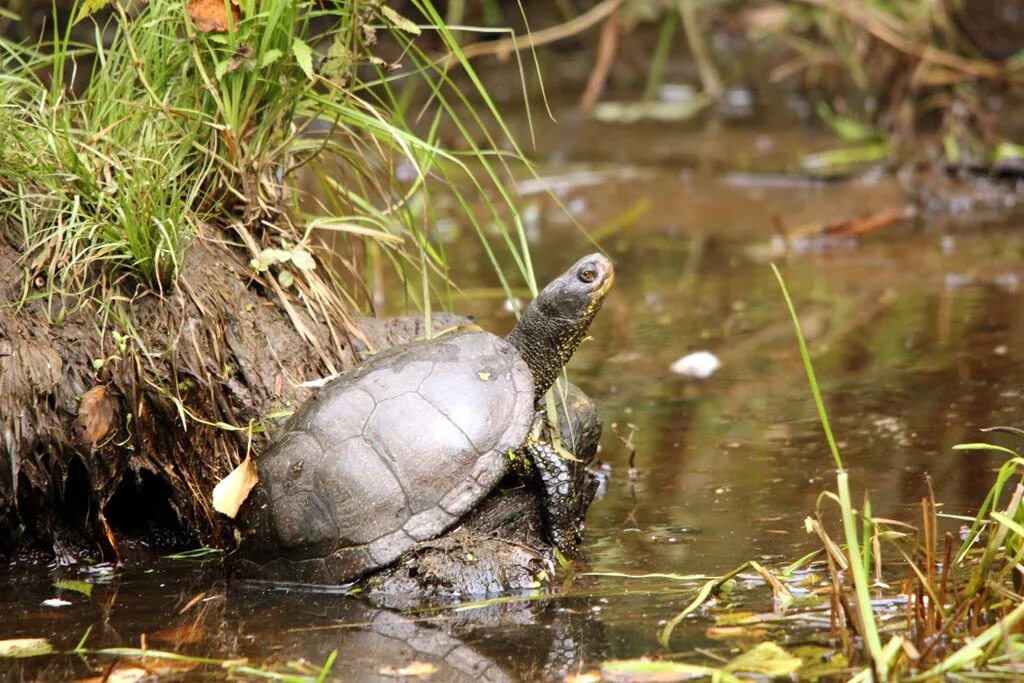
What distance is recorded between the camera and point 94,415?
354cm

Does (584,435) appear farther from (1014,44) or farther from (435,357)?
(1014,44)

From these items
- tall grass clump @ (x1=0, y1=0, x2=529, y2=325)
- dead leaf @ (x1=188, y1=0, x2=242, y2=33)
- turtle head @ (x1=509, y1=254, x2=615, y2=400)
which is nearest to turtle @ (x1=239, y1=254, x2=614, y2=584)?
turtle head @ (x1=509, y1=254, x2=615, y2=400)

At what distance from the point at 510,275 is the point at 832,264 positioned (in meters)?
1.77

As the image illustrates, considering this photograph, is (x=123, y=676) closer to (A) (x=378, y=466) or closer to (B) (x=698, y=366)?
(A) (x=378, y=466)

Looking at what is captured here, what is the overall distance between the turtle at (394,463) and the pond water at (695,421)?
0.46 ft

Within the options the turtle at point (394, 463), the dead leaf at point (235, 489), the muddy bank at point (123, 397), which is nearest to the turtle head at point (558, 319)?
the turtle at point (394, 463)

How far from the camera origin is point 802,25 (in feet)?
35.0

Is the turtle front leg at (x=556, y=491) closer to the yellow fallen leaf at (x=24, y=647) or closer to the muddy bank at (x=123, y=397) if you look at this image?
the muddy bank at (x=123, y=397)

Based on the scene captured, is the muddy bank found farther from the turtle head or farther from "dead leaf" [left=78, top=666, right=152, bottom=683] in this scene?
"dead leaf" [left=78, top=666, right=152, bottom=683]

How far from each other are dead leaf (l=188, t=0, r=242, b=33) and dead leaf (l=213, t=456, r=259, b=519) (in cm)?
130

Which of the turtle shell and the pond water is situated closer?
the pond water

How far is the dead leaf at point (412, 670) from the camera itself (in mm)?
2756

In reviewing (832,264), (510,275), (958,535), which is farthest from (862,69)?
(958,535)

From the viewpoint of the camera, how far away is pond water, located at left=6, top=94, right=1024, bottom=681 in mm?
2975
